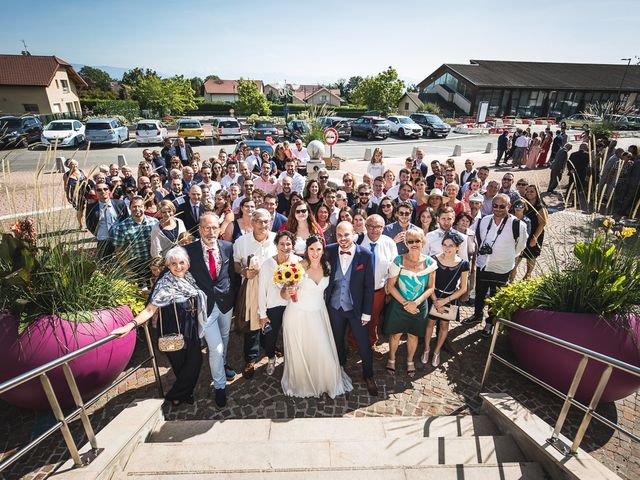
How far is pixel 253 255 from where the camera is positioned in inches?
176

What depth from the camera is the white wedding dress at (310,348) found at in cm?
410

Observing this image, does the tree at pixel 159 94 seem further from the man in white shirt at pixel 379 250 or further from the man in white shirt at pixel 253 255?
the man in white shirt at pixel 379 250

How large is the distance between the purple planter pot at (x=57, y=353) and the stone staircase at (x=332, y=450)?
91 cm

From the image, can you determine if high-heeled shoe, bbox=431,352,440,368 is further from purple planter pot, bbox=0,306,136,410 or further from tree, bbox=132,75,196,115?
tree, bbox=132,75,196,115

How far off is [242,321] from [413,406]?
7.99ft

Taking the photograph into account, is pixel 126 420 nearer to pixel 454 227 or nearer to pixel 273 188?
pixel 454 227

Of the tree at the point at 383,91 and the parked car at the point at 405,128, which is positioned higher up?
the tree at the point at 383,91

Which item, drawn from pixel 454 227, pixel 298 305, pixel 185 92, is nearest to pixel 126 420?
pixel 298 305

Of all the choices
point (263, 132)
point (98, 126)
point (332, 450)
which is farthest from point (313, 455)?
point (98, 126)

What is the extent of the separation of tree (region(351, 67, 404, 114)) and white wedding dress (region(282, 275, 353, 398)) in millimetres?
46408

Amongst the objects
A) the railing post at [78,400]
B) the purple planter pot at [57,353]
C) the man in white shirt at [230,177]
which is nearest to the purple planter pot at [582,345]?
the railing post at [78,400]

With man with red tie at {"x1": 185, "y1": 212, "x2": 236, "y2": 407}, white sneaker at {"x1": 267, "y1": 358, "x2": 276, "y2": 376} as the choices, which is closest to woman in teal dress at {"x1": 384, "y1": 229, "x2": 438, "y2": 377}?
white sneaker at {"x1": 267, "y1": 358, "x2": 276, "y2": 376}

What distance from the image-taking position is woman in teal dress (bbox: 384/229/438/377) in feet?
14.2

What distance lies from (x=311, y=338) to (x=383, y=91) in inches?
1839
